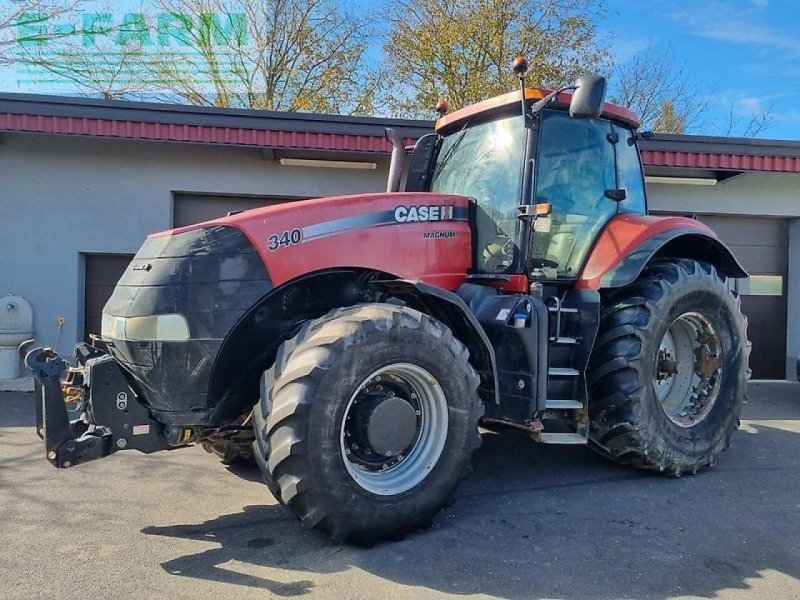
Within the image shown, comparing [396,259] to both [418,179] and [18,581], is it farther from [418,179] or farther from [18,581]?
[18,581]

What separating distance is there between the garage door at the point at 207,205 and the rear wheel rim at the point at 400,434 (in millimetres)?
5877

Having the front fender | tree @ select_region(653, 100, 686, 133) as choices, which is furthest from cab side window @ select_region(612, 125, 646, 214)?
tree @ select_region(653, 100, 686, 133)

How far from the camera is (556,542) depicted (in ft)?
11.6

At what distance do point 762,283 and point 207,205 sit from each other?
869cm

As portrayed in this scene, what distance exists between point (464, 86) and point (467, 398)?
14581 mm

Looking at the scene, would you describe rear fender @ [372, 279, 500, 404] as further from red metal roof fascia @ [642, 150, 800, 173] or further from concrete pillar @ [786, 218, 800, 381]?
concrete pillar @ [786, 218, 800, 381]

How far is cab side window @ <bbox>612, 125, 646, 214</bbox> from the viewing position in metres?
4.96

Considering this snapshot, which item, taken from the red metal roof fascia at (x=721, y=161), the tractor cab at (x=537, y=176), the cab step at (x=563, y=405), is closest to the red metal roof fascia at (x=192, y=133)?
the tractor cab at (x=537, y=176)

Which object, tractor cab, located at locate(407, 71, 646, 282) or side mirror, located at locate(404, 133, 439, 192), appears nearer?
tractor cab, located at locate(407, 71, 646, 282)

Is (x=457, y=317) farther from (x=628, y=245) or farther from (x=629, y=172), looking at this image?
(x=629, y=172)

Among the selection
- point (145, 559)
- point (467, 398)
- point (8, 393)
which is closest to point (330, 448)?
point (467, 398)

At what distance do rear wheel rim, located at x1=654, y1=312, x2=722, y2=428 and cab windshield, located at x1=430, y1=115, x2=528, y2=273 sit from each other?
5.33 ft

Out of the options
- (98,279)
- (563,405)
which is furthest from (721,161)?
(98,279)

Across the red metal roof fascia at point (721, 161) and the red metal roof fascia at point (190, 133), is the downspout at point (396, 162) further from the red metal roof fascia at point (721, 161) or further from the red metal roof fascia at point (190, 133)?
the red metal roof fascia at point (721, 161)
